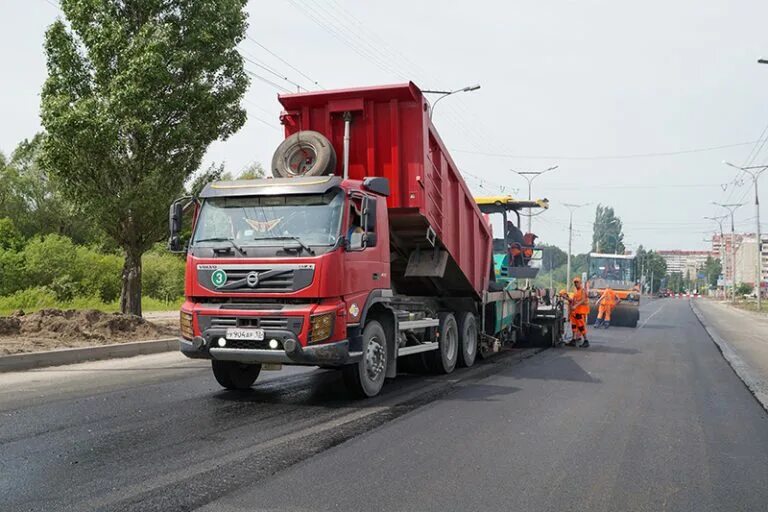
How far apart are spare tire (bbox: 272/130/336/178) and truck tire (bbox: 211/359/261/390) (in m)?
2.47

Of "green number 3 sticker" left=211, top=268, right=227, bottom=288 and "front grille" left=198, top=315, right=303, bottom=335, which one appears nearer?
"front grille" left=198, top=315, right=303, bottom=335

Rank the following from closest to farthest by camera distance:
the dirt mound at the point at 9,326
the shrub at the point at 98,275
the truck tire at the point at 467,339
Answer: the truck tire at the point at 467,339
the dirt mound at the point at 9,326
the shrub at the point at 98,275

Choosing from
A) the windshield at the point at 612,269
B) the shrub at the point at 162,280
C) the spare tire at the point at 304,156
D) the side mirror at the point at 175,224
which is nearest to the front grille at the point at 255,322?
the side mirror at the point at 175,224

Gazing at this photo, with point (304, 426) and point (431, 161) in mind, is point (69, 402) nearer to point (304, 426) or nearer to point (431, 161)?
point (304, 426)

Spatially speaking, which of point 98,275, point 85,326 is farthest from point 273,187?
point 98,275

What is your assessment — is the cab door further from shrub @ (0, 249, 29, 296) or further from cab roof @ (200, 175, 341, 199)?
shrub @ (0, 249, 29, 296)

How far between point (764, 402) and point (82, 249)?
20.7 meters

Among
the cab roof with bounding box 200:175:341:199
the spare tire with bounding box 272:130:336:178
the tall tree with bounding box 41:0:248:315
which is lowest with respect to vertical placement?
the cab roof with bounding box 200:175:341:199

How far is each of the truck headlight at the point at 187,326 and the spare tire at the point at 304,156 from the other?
2281 mm

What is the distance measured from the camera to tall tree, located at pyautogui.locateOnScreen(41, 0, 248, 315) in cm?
1306

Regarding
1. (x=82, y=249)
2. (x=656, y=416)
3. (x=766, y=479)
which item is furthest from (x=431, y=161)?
(x=82, y=249)

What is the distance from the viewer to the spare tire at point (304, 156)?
866 cm

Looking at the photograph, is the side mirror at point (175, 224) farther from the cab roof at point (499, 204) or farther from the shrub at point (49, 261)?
the shrub at point (49, 261)

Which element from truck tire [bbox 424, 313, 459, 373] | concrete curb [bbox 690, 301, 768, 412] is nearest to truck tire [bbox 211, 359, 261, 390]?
truck tire [bbox 424, 313, 459, 373]
